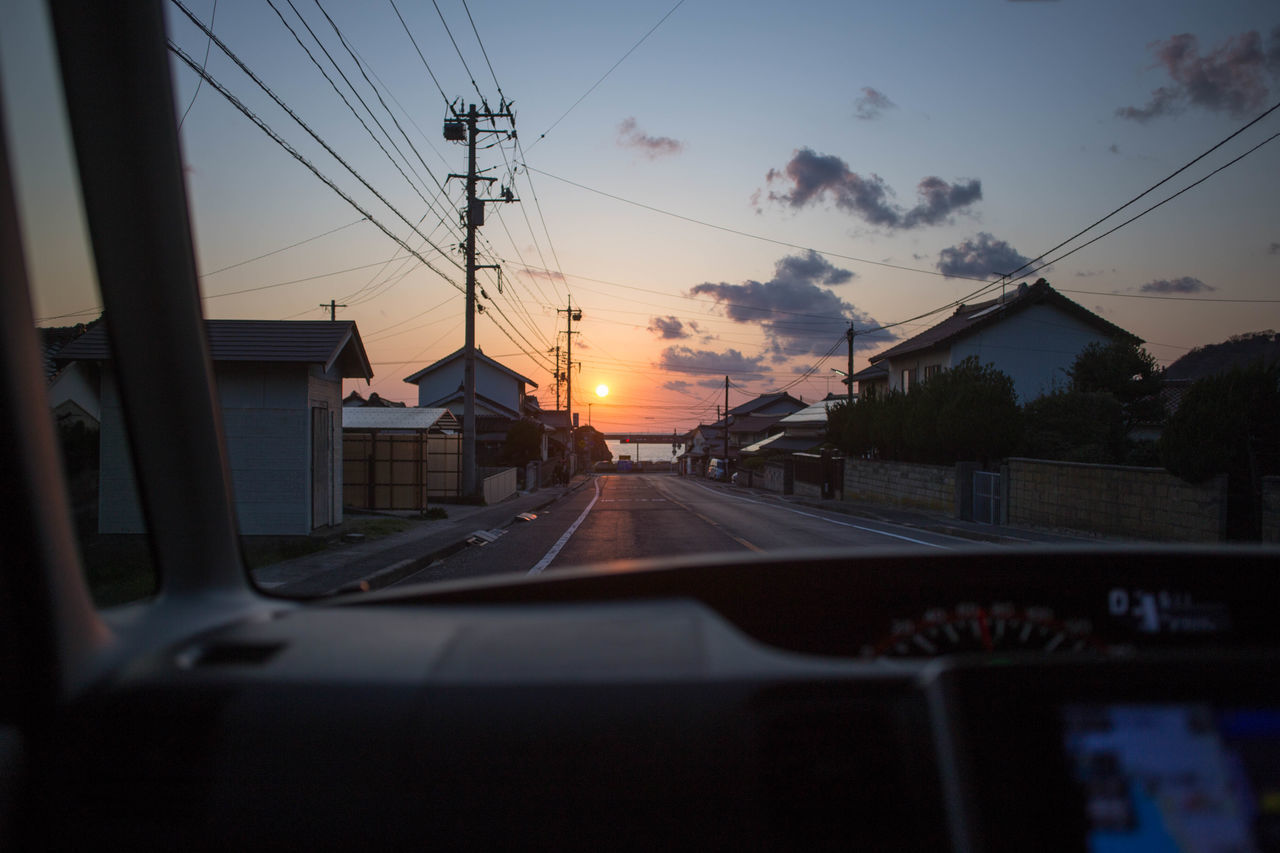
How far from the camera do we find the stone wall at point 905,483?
11.2 m

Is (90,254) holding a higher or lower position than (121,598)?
higher

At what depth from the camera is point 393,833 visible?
38.3 inches

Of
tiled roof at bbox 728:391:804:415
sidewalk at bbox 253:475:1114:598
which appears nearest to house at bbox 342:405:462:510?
sidewalk at bbox 253:475:1114:598

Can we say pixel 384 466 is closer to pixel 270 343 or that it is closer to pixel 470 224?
pixel 470 224

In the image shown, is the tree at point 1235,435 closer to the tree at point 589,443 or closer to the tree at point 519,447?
the tree at point 519,447

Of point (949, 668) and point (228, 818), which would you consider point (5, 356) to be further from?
point (949, 668)

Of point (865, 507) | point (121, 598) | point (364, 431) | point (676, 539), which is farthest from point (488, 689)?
point (364, 431)

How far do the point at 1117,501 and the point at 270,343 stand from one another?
8.19 metres

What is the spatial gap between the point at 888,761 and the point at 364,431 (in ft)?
64.9

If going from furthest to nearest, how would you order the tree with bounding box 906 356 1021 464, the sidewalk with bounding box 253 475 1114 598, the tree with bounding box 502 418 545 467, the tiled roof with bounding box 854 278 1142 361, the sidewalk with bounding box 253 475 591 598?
the tree with bounding box 502 418 545 467 < the tiled roof with bounding box 854 278 1142 361 < the tree with bounding box 906 356 1021 464 < the sidewalk with bounding box 253 475 1114 598 < the sidewalk with bounding box 253 475 591 598

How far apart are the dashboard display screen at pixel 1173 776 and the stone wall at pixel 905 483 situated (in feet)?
32.8

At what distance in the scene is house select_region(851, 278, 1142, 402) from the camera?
83.3ft

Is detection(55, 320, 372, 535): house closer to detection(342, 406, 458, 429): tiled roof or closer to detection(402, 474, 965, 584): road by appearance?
detection(402, 474, 965, 584): road

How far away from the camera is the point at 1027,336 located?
26.6 metres
